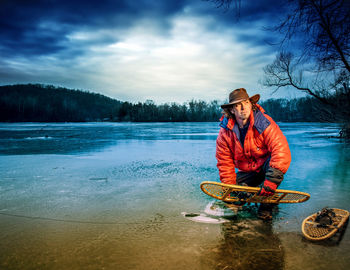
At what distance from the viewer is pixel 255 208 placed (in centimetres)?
335

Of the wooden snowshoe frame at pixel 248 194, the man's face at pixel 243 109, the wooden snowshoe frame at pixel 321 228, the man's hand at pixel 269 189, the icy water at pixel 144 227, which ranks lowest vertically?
the icy water at pixel 144 227

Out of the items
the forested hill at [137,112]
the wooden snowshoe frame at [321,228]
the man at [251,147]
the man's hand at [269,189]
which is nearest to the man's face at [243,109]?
the man at [251,147]

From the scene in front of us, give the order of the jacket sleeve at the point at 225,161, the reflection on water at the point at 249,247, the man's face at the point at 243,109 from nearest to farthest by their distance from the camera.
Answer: the reflection on water at the point at 249,247
the man's face at the point at 243,109
the jacket sleeve at the point at 225,161

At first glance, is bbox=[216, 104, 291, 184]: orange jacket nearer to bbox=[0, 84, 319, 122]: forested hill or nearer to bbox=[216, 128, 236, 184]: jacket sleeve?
bbox=[216, 128, 236, 184]: jacket sleeve

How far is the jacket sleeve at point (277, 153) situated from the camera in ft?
8.80

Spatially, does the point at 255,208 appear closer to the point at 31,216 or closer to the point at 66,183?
the point at 31,216

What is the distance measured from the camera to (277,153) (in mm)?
2766

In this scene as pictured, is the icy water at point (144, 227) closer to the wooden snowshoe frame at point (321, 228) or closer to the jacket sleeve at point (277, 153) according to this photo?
the wooden snowshoe frame at point (321, 228)

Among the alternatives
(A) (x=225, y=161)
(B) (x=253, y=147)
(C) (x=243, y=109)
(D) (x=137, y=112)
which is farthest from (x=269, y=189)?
(D) (x=137, y=112)

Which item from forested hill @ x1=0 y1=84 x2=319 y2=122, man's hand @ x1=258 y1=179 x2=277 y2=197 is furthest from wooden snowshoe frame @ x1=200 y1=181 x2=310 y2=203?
forested hill @ x1=0 y1=84 x2=319 y2=122

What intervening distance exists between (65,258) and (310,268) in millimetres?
2144

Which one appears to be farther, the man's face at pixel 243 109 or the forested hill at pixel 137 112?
the forested hill at pixel 137 112

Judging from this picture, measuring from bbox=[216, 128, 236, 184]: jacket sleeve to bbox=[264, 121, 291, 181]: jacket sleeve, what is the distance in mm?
570

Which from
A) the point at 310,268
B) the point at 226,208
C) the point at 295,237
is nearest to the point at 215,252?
the point at 310,268
